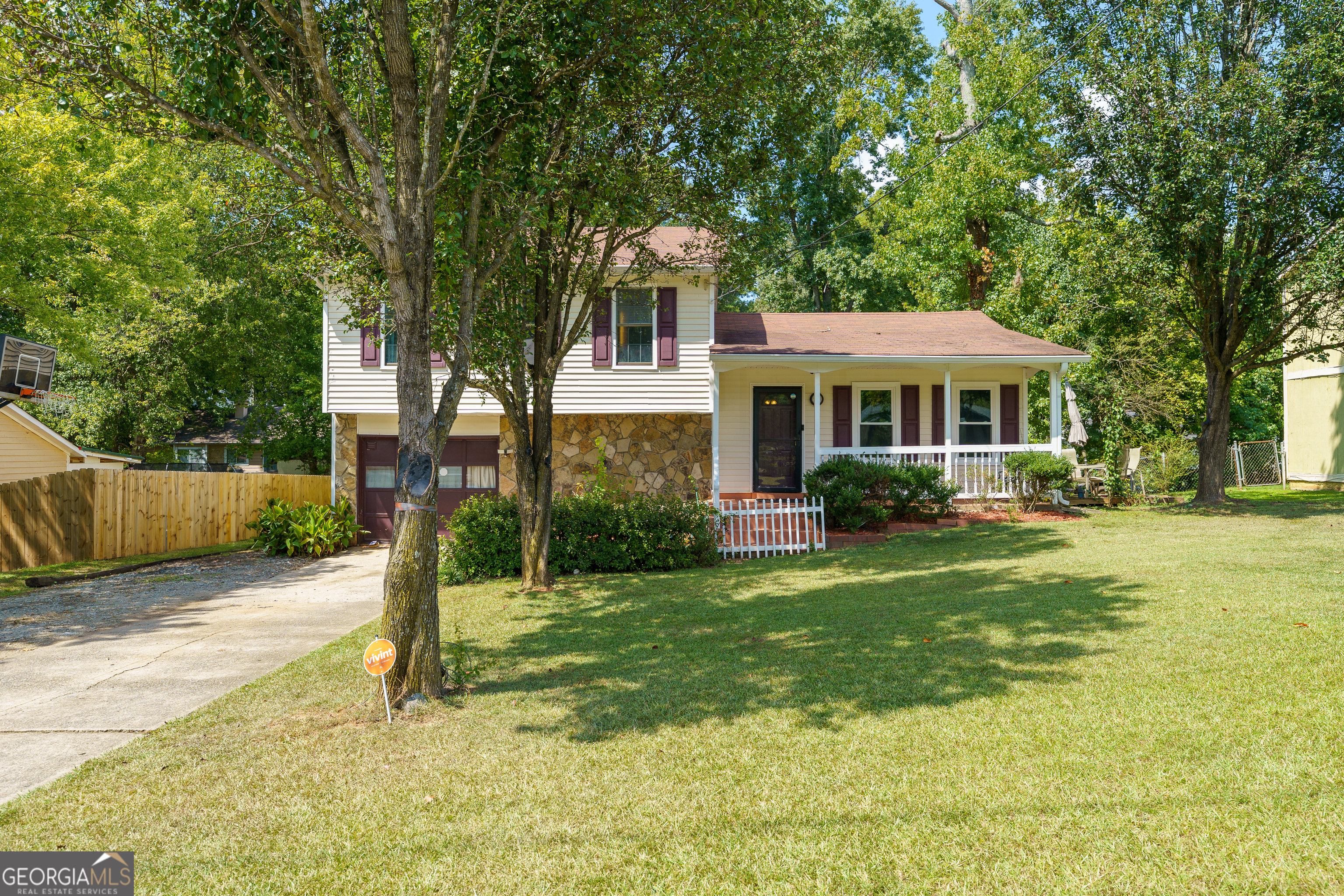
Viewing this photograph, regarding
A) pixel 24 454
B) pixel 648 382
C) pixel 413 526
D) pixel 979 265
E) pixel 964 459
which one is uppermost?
pixel 979 265

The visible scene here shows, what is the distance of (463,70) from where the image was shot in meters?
7.54

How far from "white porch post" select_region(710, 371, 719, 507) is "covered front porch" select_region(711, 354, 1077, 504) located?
0.13 ft

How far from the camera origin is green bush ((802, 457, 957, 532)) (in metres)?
13.7

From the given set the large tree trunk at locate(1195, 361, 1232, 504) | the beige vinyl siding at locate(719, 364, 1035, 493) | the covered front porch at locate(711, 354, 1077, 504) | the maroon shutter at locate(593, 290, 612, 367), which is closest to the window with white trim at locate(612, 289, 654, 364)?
the maroon shutter at locate(593, 290, 612, 367)

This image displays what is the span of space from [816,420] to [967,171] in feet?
43.5

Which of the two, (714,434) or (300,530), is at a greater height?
(714,434)

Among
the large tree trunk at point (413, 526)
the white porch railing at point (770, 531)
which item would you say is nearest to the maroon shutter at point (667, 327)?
the white porch railing at point (770, 531)

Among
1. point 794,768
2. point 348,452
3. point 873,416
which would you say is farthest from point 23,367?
point 873,416

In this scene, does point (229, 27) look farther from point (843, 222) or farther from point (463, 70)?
point (843, 222)

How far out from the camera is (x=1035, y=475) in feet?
48.1

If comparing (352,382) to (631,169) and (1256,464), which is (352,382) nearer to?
(631,169)

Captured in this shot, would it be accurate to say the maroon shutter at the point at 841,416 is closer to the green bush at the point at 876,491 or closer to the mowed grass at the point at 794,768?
the green bush at the point at 876,491

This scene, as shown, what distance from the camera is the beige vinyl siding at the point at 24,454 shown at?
1577 cm

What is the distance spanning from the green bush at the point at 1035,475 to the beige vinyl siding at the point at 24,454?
18084 mm
